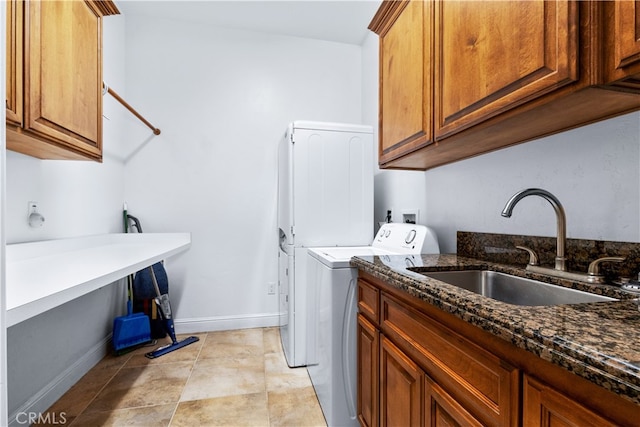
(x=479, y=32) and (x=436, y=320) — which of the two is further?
(x=479, y=32)

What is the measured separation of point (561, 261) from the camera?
1.04m

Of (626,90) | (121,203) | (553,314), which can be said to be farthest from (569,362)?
(121,203)

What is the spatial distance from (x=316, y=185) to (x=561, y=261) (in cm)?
152

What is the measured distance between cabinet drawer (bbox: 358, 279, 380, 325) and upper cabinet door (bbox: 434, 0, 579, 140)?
2.33ft

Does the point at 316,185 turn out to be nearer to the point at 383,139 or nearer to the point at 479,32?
the point at 383,139

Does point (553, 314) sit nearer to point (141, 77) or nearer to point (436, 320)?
point (436, 320)

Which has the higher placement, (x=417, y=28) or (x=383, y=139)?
(x=417, y=28)

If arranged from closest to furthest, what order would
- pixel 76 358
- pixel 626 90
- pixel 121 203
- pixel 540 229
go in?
pixel 626 90 < pixel 540 229 < pixel 76 358 < pixel 121 203

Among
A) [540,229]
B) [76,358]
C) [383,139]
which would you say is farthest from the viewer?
[76,358]

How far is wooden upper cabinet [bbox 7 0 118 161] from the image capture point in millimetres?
1218

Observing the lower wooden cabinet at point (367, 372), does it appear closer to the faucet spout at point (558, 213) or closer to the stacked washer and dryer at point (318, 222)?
the stacked washer and dryer at point (318, 222)

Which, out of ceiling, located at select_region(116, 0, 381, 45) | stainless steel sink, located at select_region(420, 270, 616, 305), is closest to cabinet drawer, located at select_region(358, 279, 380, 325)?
stainless steel sink, located at select_region(420, 270, 616, 305)

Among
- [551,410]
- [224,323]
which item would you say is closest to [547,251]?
A: [551,410]

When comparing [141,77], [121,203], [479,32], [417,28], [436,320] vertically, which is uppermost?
[141,77]
